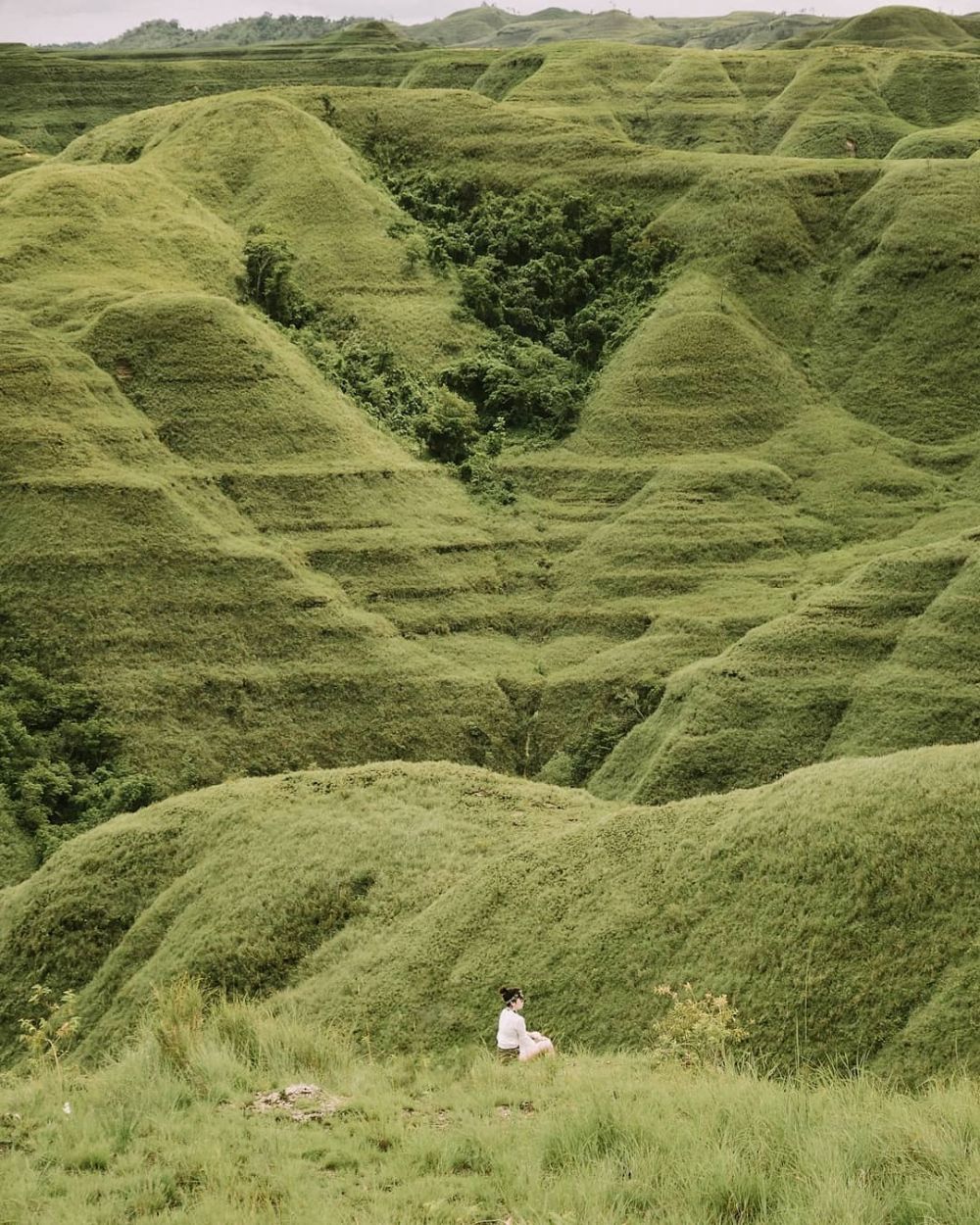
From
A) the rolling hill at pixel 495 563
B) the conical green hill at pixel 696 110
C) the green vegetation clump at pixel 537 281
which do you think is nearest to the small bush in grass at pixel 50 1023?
the rolling hill at pixel 495 563

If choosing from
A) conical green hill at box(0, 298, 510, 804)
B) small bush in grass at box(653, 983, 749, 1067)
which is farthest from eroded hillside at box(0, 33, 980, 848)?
small bush in grass at box(653, 983, 749, 1067)

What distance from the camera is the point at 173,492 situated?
188 feet

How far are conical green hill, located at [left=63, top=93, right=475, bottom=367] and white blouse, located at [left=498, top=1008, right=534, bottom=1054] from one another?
64.2 m

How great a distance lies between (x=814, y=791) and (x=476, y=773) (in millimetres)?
13997

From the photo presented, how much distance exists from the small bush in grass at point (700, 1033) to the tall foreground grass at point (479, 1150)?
6.45 ft

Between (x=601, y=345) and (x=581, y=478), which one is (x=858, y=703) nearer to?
(x=581, y=478)

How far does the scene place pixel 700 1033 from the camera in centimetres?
1586

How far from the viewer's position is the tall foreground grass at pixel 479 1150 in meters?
9.08

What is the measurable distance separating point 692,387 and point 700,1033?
61604 millimetres

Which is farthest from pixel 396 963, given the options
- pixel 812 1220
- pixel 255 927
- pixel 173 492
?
pixel 173 492

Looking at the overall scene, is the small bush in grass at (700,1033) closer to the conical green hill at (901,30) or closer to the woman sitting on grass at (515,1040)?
the woman sitting on grass at (515,1040)

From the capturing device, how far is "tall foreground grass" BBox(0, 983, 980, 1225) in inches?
357

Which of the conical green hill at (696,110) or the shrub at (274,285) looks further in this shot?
→ the conical green hill at (696,110)

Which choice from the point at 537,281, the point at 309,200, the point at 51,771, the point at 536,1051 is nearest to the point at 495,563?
the point at 51,771
